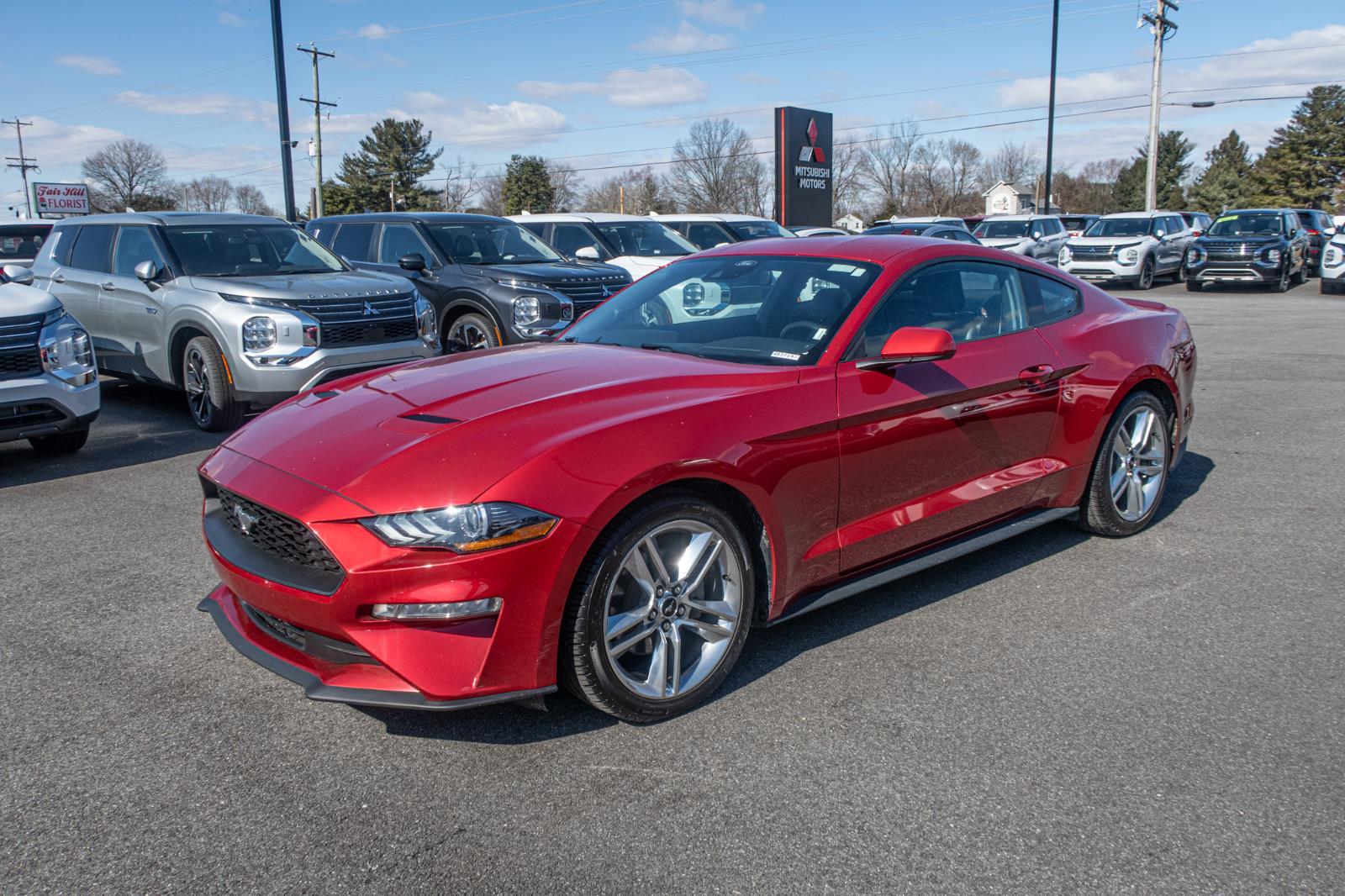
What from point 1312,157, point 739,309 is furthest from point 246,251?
point 1312,157

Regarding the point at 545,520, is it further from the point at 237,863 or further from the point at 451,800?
the point at 237,863

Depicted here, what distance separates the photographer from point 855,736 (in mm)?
3299

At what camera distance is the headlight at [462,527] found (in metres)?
2.94

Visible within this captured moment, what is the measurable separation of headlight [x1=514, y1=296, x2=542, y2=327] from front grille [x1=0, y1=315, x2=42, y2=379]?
415cm

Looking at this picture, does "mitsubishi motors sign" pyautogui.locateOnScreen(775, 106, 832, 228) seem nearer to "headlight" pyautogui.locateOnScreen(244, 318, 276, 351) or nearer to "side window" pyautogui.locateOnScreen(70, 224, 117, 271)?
"side window" pyautogui.locateOnScreen(70, 224, 117, 271)

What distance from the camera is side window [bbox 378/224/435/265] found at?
36.3ft

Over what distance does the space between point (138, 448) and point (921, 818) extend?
700 cm

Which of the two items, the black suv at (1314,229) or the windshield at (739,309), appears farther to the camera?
the black suv at (1314,229)

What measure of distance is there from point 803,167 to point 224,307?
82.3ft

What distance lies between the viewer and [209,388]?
27.1ft

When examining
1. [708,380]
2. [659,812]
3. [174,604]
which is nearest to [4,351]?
[174,604]

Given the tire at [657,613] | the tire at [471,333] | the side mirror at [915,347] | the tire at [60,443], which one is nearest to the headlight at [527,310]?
the tire at [471,333]

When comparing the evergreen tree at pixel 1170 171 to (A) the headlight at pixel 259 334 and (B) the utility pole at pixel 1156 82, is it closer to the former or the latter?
(B) the utility pole at pixel 1156 82

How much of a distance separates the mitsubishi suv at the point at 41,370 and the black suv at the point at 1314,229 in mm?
30034
